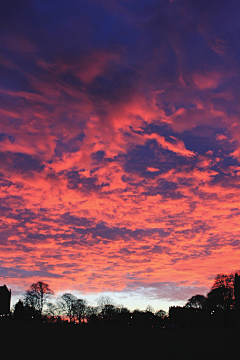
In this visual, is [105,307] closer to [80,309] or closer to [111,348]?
[80,309]

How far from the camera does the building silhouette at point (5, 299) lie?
130012 millimetres

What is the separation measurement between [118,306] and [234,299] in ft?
283

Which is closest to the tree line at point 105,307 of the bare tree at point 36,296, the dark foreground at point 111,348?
the bare tree at point 36,296

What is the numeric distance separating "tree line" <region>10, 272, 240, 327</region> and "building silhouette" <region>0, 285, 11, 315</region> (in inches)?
657

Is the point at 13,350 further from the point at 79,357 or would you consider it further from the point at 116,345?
the point at 116,345

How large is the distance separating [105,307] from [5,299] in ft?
154

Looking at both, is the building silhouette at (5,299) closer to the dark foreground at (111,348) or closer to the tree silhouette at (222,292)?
the tree silhouette at (222,292)

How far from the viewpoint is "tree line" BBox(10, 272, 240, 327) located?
88.3 metres

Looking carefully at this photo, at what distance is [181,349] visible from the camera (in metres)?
37.2

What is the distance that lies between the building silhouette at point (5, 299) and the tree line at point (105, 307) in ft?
54.8

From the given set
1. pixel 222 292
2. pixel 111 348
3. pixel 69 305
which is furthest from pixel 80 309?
pixel 111 348

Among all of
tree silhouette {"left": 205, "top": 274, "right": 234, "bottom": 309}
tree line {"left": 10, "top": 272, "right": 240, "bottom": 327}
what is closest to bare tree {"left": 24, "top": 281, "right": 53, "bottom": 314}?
tree line {"left": 10, "top": 272, "right": 240, "bottom": 327}

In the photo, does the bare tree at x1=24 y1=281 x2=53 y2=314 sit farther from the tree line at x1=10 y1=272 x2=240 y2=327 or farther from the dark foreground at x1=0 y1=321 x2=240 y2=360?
the dark foreground at x1=0 y1=321 x2=240 y2=360

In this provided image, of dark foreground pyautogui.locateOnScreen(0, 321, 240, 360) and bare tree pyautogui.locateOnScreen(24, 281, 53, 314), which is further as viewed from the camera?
bare tree pyautogui.locateOnScreen(24, 281, 53, 314)
